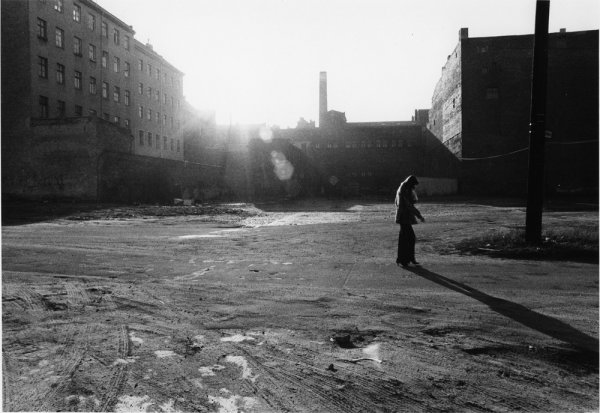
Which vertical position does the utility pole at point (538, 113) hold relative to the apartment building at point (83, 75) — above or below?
below

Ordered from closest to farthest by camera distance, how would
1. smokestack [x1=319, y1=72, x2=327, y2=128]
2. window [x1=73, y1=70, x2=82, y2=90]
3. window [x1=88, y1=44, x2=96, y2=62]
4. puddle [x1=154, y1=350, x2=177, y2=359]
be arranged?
puddle [x1=154, y1=350, x2=177, y2=359] < window [x1=73, y1=70, x2=82, y2=90] < window [x1=88, y1=44, x2=96, y2=62] < smokestack [x1=319, y1=72, x2=327, y2=128]

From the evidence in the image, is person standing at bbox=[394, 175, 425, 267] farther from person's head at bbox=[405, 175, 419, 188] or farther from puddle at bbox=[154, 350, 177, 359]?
puddle at bbox=[154, 350, 177, 359]

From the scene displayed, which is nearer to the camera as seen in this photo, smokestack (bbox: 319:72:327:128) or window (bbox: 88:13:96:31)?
window (bbox: 88:13:96:31)

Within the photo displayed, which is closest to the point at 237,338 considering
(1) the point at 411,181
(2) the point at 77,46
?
(1) the point at 411,181

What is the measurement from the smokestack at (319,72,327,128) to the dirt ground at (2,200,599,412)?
2076 inches

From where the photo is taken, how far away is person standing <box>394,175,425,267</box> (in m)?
7.27

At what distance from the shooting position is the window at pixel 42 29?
3222cm

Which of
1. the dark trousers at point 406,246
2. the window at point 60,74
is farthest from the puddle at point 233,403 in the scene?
the window at point 60,74

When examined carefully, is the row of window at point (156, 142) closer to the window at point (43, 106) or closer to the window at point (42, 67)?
the window at point (43, 106)

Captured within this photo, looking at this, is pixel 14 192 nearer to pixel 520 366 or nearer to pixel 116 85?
pixel 116 85

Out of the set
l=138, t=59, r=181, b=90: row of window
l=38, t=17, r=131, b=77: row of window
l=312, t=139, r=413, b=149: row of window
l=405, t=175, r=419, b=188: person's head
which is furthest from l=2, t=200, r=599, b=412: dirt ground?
l=138, t=59, r=181, b=90: row of window

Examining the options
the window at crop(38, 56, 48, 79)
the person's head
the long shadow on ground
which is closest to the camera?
the long shadow on ground

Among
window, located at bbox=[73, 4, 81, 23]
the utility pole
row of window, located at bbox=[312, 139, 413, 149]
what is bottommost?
the utility pole

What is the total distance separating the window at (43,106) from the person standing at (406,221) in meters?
33.6
